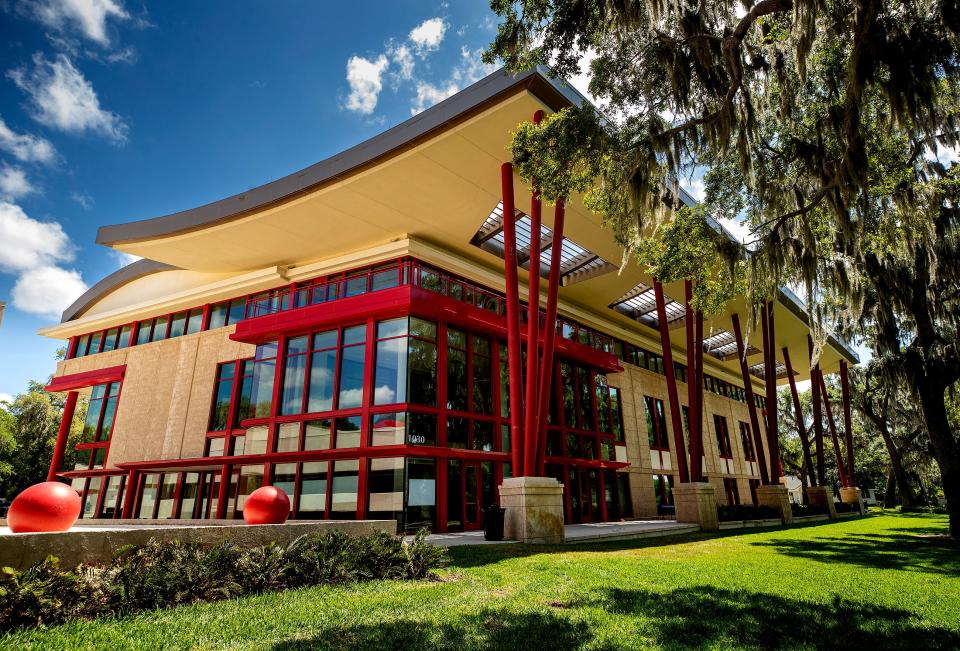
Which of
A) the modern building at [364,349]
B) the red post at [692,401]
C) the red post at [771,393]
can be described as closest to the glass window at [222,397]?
the modern building at [364,349]

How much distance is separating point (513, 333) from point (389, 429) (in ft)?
19.7

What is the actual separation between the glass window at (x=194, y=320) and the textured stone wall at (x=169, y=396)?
878 mm

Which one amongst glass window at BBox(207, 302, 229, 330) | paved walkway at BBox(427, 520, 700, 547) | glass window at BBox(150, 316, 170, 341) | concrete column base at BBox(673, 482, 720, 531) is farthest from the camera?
glass window at BBox(150, 316, 170, 341)

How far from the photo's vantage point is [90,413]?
95.2ft

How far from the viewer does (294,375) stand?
825 inches

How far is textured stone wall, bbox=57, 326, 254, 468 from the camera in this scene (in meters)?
24.6

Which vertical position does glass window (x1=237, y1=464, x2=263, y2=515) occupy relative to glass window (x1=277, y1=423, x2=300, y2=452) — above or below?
below

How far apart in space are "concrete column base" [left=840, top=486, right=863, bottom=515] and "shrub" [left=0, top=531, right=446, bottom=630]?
38369 mm

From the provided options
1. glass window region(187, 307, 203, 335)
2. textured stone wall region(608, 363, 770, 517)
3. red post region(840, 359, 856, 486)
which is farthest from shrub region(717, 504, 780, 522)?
glass window region(187, 307, 203, 335)

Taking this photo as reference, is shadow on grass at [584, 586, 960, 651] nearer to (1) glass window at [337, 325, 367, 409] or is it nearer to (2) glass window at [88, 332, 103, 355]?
(1) glass window at [337, 325, 367, 409]

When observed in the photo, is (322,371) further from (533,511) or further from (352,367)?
(533,511)

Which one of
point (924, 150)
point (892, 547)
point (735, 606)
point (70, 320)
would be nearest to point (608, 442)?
point (892, 547)

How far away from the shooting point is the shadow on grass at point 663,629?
15.2ft

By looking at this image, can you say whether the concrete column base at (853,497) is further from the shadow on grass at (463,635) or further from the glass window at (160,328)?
the glass window at (160,328)
